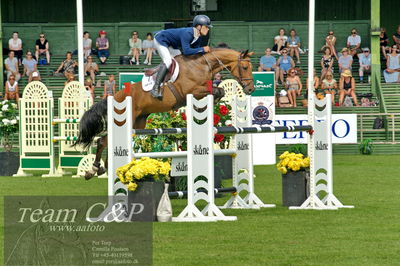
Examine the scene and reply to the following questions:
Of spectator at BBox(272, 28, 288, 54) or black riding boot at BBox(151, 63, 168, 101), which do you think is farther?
spectator at BBox(272, 28, 288, 54)

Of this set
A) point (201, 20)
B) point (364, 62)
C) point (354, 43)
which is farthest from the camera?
point (354, 43)

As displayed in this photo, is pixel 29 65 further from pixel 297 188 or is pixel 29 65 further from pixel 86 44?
pixel 297 188

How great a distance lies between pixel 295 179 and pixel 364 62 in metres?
21.6

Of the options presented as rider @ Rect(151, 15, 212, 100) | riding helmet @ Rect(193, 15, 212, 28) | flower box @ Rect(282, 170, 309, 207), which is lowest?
flower box @ Rect(282, 170, 309, 207)

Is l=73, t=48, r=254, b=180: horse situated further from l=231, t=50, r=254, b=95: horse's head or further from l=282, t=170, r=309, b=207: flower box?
l=282, t=170, r=309, b=207: flower box

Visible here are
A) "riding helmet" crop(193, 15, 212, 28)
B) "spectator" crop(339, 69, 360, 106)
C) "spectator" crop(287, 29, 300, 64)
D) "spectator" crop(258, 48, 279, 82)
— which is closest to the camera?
"riding helmet" crop(193, 15, 212, 28)

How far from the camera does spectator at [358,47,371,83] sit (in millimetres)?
35312

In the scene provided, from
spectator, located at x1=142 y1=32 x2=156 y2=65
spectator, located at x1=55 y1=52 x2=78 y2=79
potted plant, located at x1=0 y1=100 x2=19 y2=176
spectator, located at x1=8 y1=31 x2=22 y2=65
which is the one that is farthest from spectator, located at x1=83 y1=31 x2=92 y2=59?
potted plant, located at x1=0 y1=100 x2=19 y2=176

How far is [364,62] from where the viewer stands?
35500 mm

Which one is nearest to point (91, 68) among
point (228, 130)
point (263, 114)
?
point (263, 114)

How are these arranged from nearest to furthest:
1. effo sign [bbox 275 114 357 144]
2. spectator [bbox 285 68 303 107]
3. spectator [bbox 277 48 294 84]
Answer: effo sign [bbox 275 114 357 144]
spectator [bbox 285 68 303 107]
spectator [bbox 277 48 294 84]

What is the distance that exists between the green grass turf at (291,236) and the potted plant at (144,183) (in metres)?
0.29

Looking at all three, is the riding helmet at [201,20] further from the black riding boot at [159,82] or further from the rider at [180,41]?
the black riding boot at [159,82]

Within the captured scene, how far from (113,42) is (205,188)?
83.3 feet
